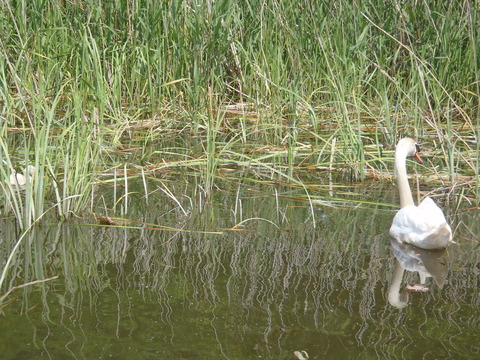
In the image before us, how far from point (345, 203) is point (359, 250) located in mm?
915

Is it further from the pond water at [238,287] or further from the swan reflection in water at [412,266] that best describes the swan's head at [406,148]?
the swan reflection in water at [412,266]

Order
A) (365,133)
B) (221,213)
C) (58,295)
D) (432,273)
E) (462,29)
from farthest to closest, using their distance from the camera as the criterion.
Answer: (462,29) → (365,133) → (221,213) → (432,273) → (58,295)

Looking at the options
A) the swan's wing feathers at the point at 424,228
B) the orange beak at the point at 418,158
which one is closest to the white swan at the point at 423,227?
the swan's wing feathers at the point at 424,228

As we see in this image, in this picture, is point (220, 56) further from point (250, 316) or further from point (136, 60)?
point (250, 316)

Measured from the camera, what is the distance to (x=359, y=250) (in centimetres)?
418

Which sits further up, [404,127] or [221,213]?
[404,127]

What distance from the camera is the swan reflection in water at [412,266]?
351 cm

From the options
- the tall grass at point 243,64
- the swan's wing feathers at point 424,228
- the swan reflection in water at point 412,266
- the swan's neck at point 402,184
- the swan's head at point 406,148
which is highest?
the tall grass at point 243,64

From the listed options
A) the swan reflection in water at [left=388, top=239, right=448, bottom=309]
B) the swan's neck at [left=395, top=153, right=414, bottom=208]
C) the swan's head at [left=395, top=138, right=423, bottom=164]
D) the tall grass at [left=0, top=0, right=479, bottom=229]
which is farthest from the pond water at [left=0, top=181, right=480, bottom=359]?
the tall grass at [left=0, top=0, right=479, bottom=229]

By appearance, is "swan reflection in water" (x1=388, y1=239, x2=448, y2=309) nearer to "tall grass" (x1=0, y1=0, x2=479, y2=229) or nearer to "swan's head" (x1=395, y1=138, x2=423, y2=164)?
"swan's head" (x1=395, y1=138, x2=423, y2=164)

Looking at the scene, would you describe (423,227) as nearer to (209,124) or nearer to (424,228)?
(424,228)

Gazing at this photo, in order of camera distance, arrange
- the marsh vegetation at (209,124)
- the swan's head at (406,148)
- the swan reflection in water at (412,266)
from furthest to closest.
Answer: the swan's head at (406,148), the marsh vegetation at (209,124), the swan reflection in water at (412,266)

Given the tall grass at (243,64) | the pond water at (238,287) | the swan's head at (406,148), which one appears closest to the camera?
the pond water at (238,287)

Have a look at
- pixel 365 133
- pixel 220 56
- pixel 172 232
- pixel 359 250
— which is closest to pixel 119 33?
pixel 220 56
